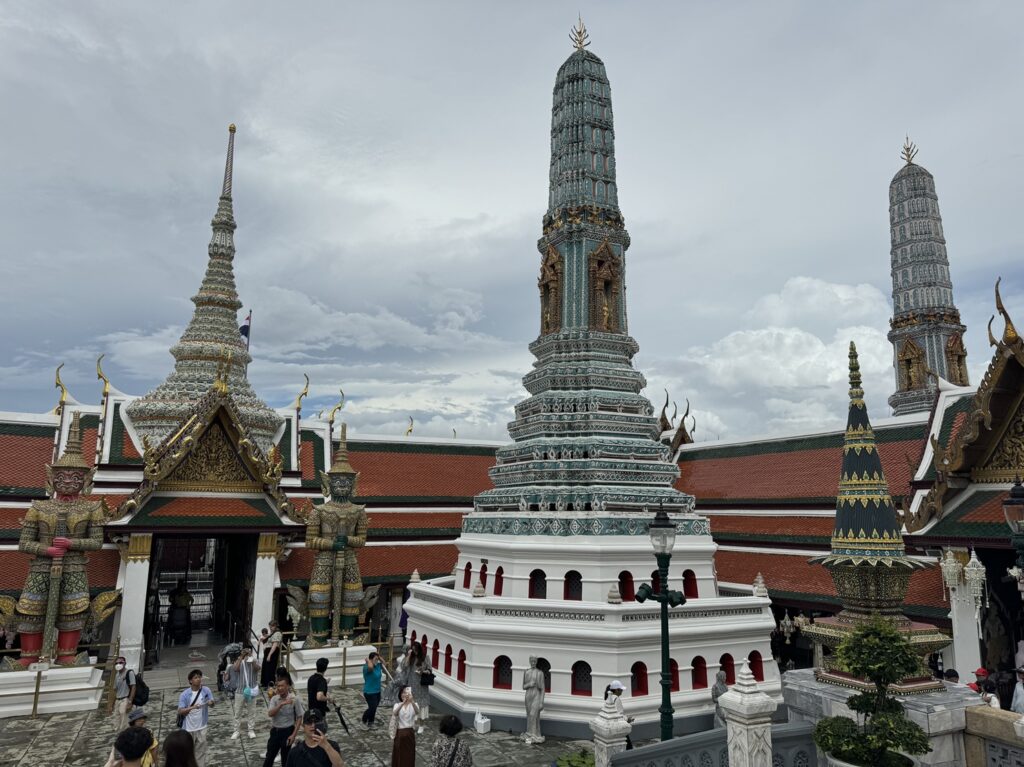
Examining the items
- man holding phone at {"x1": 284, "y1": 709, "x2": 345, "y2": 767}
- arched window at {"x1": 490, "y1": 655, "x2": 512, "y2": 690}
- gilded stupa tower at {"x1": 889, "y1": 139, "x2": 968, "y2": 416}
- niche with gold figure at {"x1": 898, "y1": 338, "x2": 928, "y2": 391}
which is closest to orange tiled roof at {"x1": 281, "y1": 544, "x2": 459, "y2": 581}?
arched window at {"x1": 490, "y1": 655, "x2": 512, "y2": 690}

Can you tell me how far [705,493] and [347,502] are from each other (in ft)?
44.4

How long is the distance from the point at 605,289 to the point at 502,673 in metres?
10.8

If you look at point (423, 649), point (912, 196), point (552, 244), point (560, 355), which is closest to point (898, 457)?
point (560, 355)

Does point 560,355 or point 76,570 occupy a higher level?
point 560,355

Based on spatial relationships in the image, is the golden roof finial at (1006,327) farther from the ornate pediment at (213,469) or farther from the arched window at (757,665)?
the ornate pediment at (213,469)

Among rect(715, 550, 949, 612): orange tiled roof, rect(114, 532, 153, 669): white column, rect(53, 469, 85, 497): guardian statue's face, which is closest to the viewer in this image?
rect(715, 550, 949, 612): orange tiled roof

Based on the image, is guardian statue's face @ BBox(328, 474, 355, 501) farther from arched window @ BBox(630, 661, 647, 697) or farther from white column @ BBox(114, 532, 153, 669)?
arched window @ BBox(630, 661, 647, 697)

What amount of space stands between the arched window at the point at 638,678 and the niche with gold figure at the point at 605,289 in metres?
9.10

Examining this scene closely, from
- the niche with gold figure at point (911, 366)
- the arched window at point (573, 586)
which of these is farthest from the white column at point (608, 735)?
the niche with gold figure at point (911, 366)

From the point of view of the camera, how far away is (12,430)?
21766mm

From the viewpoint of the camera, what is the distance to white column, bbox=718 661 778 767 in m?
7.50

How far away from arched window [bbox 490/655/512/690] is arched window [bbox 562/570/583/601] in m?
1.81

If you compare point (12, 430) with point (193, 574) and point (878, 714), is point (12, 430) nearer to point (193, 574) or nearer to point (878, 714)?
point (193, 574)

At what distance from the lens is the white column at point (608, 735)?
9438 mm
